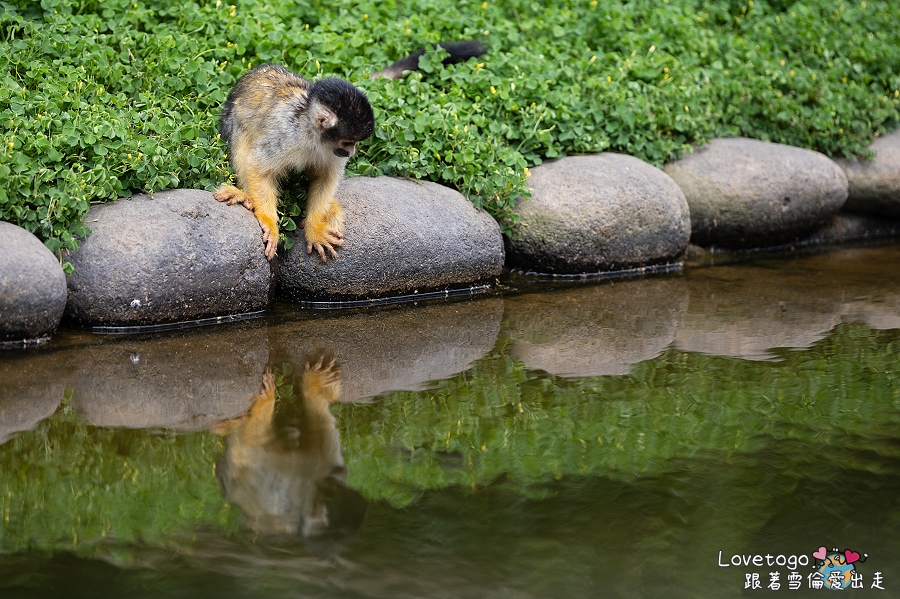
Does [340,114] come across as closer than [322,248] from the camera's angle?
Yes

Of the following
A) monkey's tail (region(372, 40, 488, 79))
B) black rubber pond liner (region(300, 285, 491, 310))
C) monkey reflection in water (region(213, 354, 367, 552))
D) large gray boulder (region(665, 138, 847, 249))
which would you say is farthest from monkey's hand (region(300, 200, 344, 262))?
large gray boulder (region(665, 138, 847, 249))

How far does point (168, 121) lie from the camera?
6.31 meters

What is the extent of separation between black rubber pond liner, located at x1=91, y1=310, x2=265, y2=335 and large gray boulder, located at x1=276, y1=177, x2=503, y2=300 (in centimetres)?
38

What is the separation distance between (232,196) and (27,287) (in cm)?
139

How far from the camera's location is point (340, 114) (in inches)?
223

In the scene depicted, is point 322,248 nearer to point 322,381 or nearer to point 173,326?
point 173,326

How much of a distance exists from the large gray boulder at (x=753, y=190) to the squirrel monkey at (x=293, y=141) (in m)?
3.19

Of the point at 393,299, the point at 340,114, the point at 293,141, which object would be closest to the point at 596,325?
the point at 393,299

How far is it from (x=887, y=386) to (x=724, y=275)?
8.17ft

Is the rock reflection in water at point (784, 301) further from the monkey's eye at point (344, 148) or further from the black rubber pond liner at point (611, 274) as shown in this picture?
→ the monkey's eye at point (344, 148)

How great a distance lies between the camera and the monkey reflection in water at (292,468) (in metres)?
3.64

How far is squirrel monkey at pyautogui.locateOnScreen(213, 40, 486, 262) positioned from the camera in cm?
571

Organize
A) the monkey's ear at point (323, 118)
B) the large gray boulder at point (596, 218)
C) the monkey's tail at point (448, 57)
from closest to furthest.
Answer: the monkey's ear at point (323, 118)
the large gray boulder at point (596, 218)
the monkey's tail at point (448, 57)

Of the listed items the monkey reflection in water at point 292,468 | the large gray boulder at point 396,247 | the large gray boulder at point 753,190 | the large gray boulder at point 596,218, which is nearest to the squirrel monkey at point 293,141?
the large gray boulder at point 396,247
